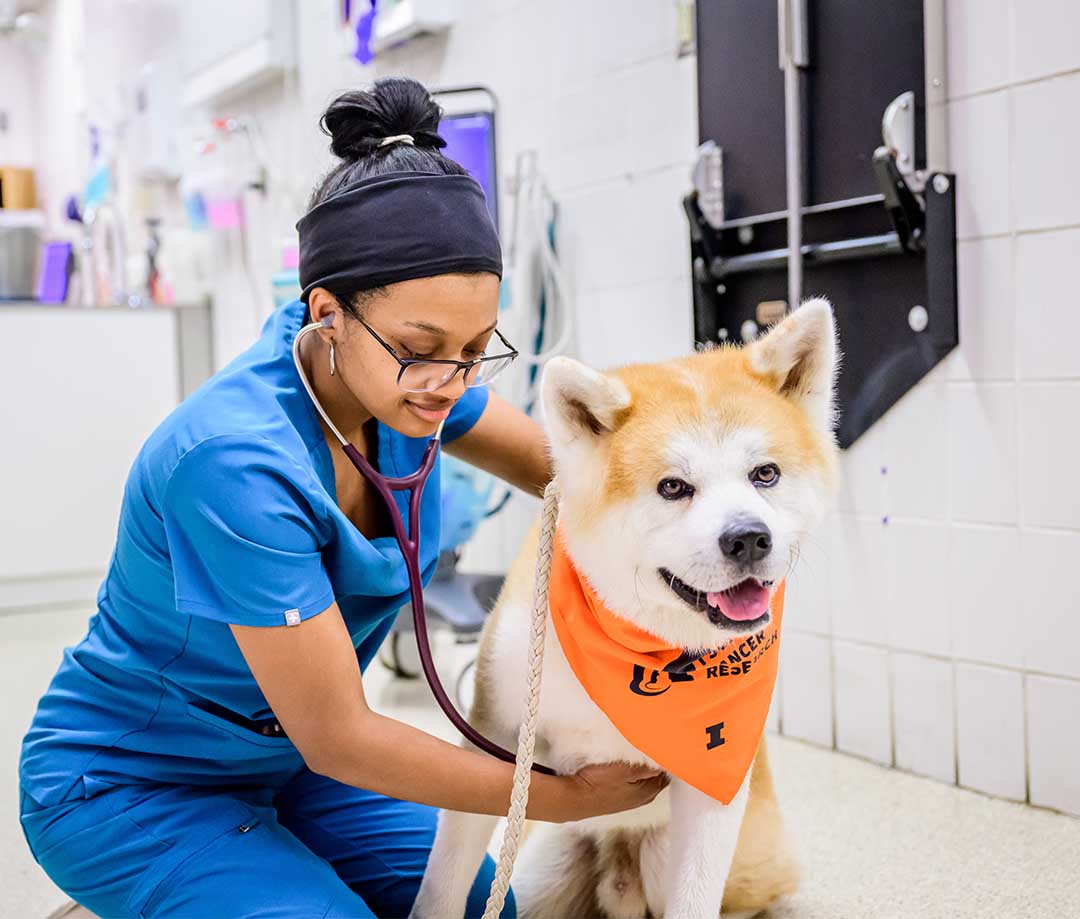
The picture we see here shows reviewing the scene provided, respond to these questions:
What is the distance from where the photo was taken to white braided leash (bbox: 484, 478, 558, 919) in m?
0.98

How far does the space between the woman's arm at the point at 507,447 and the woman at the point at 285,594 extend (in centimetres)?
14

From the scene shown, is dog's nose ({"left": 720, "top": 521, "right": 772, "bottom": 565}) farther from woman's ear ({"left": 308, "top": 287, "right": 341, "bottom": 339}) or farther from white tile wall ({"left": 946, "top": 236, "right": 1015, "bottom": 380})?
white tile wall ({"left": 946, "top": 236, "right": 1015, "bottom": 380})

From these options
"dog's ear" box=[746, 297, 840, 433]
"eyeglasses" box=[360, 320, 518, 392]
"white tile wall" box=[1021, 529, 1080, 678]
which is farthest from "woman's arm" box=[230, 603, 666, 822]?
"white tile wall" box=[1021, 529, 1080, 678]

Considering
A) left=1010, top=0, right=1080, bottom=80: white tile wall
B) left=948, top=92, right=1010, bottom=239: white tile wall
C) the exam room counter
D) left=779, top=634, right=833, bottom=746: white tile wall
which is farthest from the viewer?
the exam room counter

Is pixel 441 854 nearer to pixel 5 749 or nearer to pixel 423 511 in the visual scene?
pixel 423 511

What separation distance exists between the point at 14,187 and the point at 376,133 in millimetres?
5001

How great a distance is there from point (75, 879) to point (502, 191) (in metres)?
1.88

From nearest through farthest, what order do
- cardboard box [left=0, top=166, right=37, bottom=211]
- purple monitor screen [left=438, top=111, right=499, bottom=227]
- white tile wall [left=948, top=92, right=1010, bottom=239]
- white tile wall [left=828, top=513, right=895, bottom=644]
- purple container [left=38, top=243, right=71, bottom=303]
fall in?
1. white tile wall [left=948, top=92, right=1010, bottom=239]
2. white tile wall [left=828, top=513, right=895, bottom=644]
3. purple monitor screen [left=438, top=111, right=499, bottom=227]
4. purple container [left=38, top=243, right=71, bottom=303]
5. cardboard box [left=0, top=166, right=37, bottom=211]

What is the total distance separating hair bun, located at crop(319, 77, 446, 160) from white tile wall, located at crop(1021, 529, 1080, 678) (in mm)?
1119

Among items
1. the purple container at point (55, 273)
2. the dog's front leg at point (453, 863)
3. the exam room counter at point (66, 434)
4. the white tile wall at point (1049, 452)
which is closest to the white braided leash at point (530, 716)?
the dog's front leg at point (453, 863)

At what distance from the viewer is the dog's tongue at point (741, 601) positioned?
94cm

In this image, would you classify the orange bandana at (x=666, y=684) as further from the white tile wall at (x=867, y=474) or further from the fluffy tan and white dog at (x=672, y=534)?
the white tile wall at (x=867, y=474)

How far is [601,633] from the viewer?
1.04m

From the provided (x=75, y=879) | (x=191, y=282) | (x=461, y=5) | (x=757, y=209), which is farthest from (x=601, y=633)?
(x=191, y=282)
